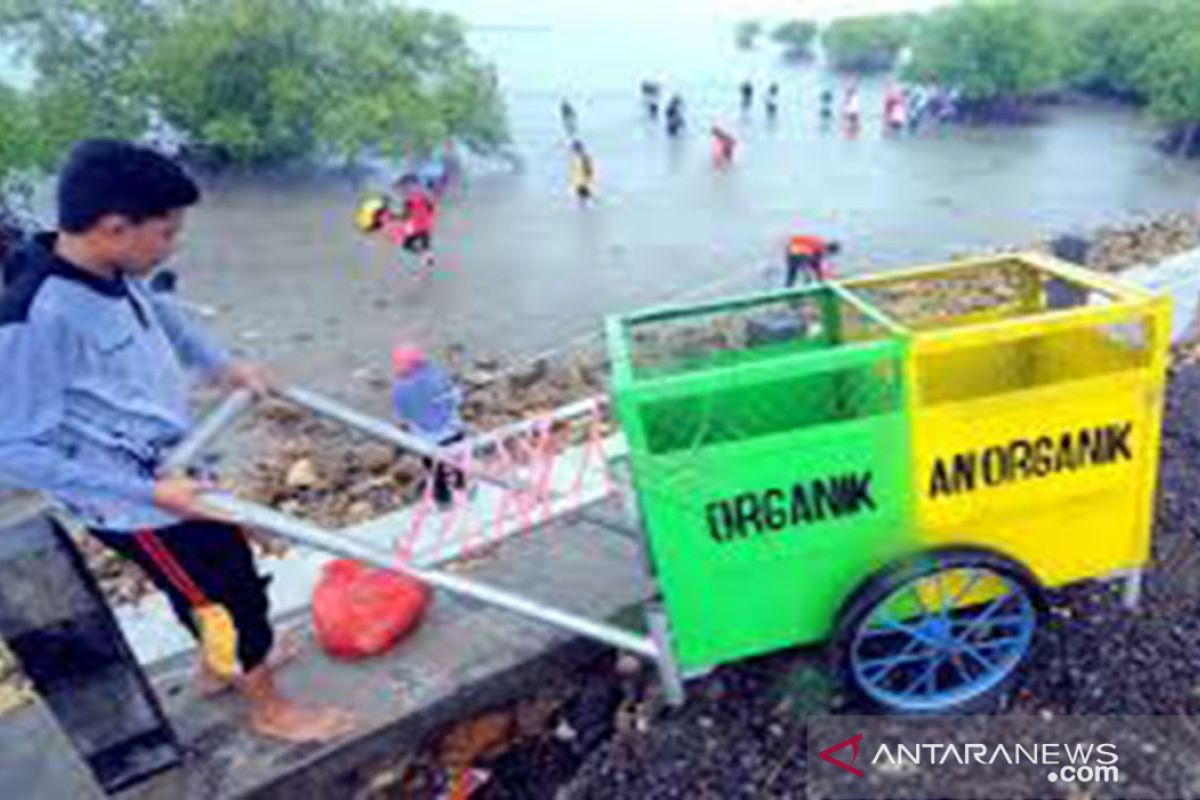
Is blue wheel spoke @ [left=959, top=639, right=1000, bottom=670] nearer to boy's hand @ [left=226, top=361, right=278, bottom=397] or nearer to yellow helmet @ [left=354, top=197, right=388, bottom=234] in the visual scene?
boy's hand @ [left=226, top=361, right=278, bottom=397]

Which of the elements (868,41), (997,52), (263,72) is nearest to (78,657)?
(263,72)

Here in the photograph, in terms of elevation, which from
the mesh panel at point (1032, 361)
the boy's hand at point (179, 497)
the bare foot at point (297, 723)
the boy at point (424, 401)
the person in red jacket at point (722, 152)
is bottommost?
the person in red jacket at point (722, 152)

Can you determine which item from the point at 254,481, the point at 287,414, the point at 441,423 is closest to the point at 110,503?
the point at 441,423

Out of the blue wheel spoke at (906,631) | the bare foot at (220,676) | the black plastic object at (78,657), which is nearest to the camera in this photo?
the black plastic object at (78,657)

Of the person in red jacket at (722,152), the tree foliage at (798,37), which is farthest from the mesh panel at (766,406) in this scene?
the tree foliage at (798,37)

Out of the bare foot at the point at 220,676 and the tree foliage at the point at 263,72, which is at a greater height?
the tree foliage at the point at 263,72

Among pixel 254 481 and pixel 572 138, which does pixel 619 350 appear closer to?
pixel 254 481

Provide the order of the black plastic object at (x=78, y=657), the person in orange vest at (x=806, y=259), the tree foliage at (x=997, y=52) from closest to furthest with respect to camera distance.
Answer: the black plastic object at (x=78, y=657) → the person in orange vest at (x=806, y=259) → the tree foliage at (x=997, y=52)

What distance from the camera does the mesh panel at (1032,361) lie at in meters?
2.93

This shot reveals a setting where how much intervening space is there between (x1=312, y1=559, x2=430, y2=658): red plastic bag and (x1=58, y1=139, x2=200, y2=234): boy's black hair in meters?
1.57

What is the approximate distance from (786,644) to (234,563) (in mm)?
1736

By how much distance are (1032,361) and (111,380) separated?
298 centimetres

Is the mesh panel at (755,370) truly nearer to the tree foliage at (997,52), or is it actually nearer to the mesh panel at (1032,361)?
the mesh panel at (1032,361)

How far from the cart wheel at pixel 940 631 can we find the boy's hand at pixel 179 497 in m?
1.90
